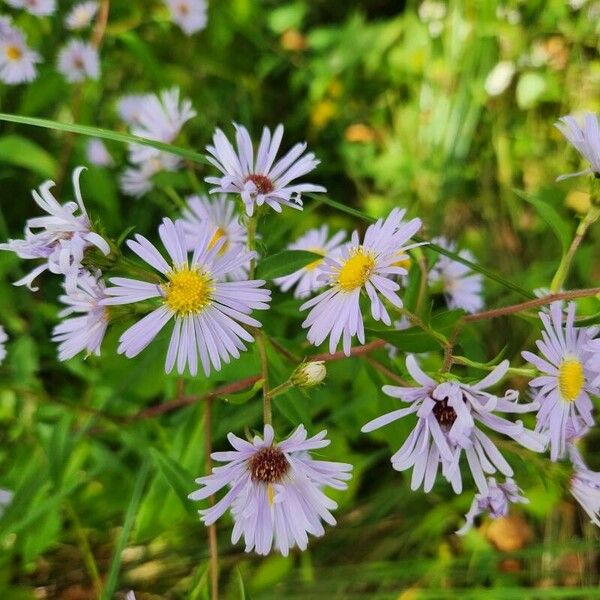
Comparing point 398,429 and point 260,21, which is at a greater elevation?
point 260,21

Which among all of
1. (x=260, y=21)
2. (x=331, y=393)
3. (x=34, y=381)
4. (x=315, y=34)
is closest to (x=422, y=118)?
(x=315, y=34)

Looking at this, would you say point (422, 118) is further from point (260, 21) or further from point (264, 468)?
point (264, 468)

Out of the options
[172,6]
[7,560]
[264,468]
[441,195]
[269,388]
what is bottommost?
[7,560]

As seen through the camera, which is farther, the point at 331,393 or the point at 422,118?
the point at 422,118

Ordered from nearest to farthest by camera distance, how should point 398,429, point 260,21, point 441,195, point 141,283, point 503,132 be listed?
point 141,283 → point 398,429 → point 441,195 → point 503,132 → point 260,21

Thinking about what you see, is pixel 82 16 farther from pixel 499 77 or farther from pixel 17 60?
pixel 499 77

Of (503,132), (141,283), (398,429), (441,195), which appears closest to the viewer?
(141,283)

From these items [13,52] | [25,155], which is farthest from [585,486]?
[13,52]
